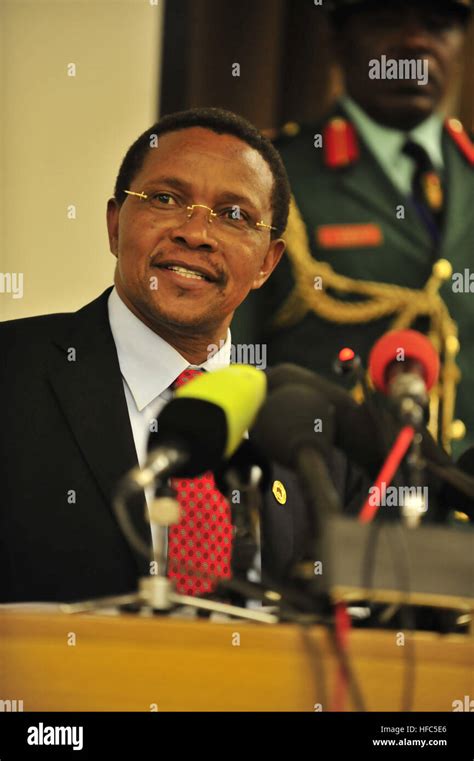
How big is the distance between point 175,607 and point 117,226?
2.85 feet

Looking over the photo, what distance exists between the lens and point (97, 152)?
6.48 feet

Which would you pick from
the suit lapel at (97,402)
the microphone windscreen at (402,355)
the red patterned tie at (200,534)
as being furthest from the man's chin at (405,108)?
the microphone windscreen at (402,355)

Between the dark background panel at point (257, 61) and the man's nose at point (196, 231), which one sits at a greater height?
the dark background panel at point (257, 61)

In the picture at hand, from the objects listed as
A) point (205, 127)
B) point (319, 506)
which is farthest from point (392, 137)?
point (319, 506)

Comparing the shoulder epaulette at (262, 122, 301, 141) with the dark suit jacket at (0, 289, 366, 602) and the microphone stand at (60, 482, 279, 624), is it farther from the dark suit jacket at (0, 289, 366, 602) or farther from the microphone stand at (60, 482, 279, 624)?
the microphone stand at (60, 482, 279, 624)

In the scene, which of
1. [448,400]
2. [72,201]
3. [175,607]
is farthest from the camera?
[448,400]

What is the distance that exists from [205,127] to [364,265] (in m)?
0.54

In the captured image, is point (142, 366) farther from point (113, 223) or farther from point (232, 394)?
point (232, 394)

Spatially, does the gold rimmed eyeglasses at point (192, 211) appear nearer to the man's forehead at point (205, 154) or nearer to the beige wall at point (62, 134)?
the man's forehead at point (205, 154)

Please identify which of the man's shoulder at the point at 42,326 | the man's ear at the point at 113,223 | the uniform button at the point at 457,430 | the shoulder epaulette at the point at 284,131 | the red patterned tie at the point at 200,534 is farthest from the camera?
the shoulder epaulette at the point at 284,131

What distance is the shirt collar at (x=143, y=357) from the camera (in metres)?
1.65

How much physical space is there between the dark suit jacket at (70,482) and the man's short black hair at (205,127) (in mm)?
309
